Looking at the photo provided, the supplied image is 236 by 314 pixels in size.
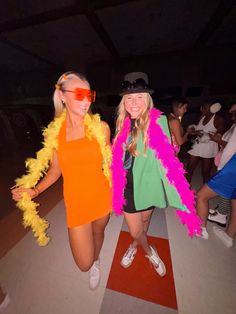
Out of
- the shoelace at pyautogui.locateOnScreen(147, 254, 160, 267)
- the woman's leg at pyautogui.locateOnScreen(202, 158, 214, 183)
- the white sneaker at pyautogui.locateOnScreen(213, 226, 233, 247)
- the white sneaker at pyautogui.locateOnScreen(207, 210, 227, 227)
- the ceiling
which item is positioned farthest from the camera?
the ceiling

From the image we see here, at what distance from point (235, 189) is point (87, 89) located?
1.70 m

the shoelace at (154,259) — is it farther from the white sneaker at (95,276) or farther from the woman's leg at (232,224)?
the woman's leg at (232,224)

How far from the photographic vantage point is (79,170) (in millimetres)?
1251

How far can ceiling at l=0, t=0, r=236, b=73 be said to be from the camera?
4.16 m

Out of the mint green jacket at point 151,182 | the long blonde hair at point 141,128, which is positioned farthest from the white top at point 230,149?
the long blonde hair at point 141,128

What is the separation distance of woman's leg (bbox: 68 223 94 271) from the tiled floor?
43cm

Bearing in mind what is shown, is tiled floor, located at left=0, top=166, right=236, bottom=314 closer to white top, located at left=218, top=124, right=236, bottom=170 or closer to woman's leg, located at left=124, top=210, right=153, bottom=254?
woman's leg, located at left=124, top=210, right=153, bottom=254

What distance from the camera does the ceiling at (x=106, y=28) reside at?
4.16 metres

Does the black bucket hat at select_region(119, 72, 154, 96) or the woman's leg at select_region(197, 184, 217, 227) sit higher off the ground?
the black bucket hat at select_region(119, 72, 154, 96)

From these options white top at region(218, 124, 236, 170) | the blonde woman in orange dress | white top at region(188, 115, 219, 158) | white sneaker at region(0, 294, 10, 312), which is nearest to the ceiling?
white top at region(188, 115, 219, 158)

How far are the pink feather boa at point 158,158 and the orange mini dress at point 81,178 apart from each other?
15 cm

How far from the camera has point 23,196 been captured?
4.50 ft

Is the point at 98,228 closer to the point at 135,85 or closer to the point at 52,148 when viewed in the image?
the point at 52,148

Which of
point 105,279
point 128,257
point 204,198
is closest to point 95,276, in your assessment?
point 105,279
